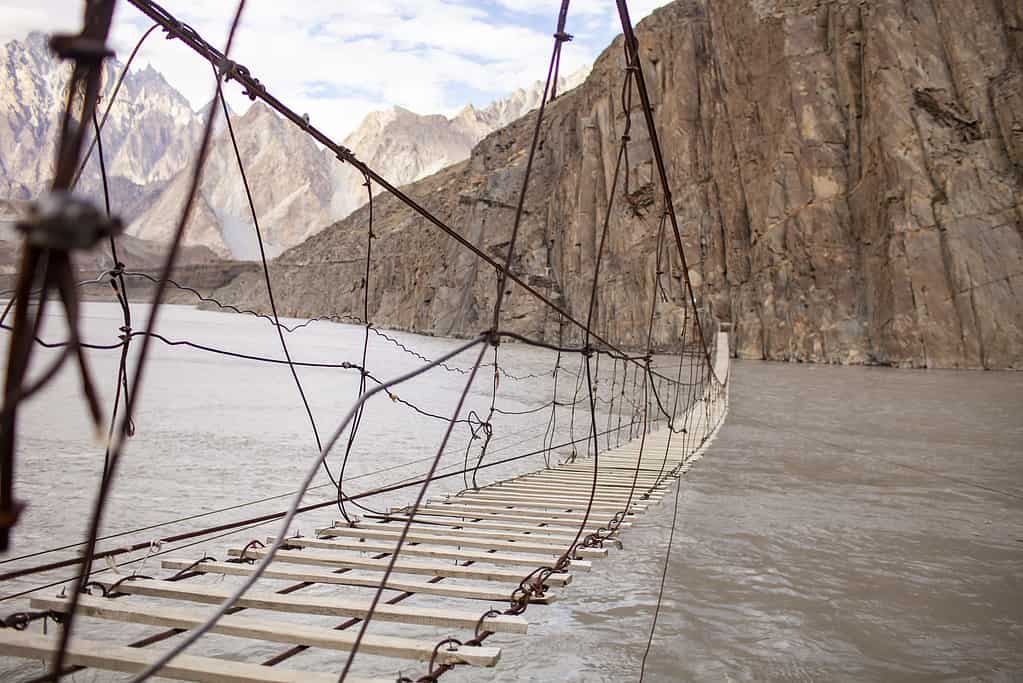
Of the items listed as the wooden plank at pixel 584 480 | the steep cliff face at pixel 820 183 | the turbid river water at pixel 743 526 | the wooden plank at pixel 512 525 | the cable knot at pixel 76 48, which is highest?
the steep cliff face at pixel 820 183

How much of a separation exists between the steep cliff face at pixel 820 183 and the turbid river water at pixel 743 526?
853cm

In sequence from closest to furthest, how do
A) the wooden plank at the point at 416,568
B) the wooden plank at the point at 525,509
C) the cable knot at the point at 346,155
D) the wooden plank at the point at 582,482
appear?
the wooden plank at the point at 416,568
the cable knot at the point at 346,155
the wooden plank at the point at 525,509
the wooden plank at the point at 582,482

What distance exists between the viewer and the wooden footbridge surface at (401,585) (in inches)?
83.8

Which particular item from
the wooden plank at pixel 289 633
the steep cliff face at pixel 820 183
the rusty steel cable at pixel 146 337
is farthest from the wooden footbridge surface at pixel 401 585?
the steep cliff face at pixel 820 183

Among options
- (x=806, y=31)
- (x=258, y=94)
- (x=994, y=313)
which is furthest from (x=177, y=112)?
(x=258, y=94)

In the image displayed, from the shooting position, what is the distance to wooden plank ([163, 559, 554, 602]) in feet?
9.55

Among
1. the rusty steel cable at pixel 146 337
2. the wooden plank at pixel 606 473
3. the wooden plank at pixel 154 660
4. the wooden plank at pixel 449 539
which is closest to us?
the rusty steel cable at pixel 146 337

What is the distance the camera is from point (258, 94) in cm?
337

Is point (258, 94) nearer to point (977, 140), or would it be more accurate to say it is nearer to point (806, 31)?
point (977, 140)

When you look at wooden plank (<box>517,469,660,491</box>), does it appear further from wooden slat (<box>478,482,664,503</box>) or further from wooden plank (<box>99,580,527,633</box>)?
wooden plank (<box>99,580,527,633</box>)

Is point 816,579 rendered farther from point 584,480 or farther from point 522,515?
point 584,480

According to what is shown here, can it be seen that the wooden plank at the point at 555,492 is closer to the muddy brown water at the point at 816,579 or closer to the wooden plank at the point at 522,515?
the muddy brown water at the point at 816,579

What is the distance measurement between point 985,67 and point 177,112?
120 m

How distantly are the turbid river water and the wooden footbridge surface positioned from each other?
0.26m
